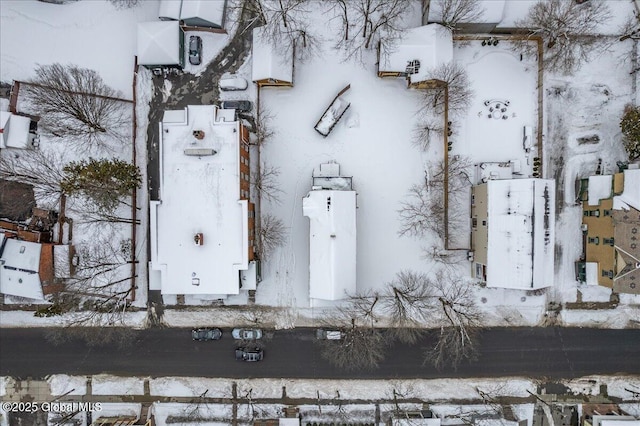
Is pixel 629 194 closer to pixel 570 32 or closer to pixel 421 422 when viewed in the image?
pixel 570 32

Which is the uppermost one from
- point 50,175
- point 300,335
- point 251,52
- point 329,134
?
point 251,52

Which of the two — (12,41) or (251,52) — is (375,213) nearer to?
(251,52)

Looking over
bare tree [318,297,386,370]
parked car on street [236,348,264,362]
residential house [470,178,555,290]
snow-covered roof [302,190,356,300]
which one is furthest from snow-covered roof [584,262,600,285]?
parked car on street [236,348,264,362]

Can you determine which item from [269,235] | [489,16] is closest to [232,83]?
[269,235]

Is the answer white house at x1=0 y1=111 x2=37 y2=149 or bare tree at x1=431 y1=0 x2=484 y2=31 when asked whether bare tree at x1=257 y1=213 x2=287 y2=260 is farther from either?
bare tree at x1=431 y1=0 x2=484 y2=31

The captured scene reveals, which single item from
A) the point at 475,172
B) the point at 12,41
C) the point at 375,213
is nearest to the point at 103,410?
the point at 375,213

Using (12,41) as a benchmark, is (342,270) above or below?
below

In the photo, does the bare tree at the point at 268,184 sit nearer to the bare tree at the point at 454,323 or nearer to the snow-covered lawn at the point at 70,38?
the snow-covered lawn at the point at 70,38
